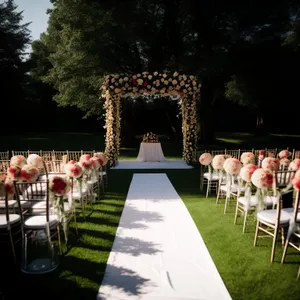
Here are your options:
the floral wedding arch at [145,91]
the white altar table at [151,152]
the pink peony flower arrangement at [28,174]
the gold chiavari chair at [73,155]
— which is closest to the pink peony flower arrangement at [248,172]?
the pink peony flower arrangement at [28,174]

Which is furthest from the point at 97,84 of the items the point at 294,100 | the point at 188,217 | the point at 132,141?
the point at 294,100

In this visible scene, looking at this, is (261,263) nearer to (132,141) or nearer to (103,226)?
(103,226)

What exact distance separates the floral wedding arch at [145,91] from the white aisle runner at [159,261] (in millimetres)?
6898

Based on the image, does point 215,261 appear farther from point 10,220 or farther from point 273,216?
point 10,220

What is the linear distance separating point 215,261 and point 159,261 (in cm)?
85

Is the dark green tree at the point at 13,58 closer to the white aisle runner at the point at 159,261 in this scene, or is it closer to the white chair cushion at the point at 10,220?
the white aisle runner at the point at 159,261

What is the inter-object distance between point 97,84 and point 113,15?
3838 mm

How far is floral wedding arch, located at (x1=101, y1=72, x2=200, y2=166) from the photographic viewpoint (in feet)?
43.7

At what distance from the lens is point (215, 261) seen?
4.63 metres

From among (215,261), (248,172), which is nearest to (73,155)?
(248,172)

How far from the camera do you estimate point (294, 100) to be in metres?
23.7

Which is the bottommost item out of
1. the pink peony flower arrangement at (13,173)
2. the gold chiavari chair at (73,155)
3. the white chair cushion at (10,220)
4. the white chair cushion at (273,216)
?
the white chair cushion at (10,220)

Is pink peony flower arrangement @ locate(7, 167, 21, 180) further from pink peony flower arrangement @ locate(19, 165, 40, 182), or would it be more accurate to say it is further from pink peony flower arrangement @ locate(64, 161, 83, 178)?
pink peony flower arrangement @ locate(64, 161, 83, 178)

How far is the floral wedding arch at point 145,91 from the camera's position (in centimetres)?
1331
